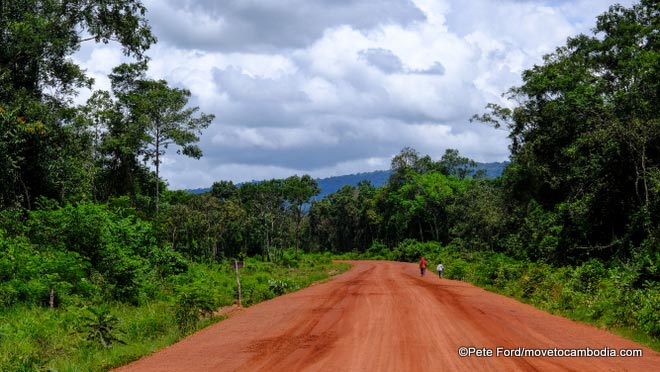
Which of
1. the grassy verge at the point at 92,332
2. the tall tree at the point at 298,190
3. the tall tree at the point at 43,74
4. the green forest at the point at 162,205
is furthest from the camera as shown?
the tall tree at the point at 298,190

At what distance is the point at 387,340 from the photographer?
12.0 meters

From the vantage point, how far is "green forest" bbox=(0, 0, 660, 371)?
15.2m

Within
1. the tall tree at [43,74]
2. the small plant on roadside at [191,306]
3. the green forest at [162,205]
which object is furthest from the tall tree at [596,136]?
the tall tree at [43,74]

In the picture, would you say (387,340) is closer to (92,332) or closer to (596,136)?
(92,332)

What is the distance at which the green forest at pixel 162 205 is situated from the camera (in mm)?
15195

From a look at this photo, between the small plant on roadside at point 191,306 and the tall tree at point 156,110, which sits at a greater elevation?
the tall tree at point 156,110

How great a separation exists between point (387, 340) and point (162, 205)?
4302 cm

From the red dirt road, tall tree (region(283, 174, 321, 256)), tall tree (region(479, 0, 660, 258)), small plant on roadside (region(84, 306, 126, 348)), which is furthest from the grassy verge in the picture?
tall tree (region(283, 174, 321, 256))

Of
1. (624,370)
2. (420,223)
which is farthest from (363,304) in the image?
(420,223)

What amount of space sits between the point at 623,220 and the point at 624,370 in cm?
1863

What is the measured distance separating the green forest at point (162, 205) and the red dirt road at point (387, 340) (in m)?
1.31

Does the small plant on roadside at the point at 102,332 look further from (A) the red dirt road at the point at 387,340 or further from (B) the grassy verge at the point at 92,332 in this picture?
(A) the red dirt road at the point at 387,340

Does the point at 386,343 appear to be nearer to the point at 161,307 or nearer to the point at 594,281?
the point at 161,307

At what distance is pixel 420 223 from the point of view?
88.1 metres
